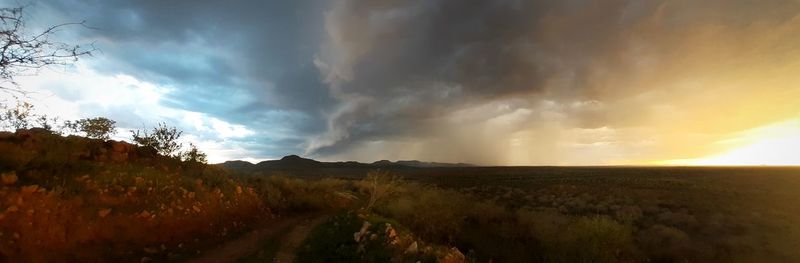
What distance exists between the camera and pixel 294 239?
15570 millimetres

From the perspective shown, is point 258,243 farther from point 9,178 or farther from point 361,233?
point 9,178

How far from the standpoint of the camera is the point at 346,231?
1416cm

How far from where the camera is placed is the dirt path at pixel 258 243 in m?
12.8

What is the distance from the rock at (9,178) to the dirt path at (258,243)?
5.11 meters

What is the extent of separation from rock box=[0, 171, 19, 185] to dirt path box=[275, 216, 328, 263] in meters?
7.34

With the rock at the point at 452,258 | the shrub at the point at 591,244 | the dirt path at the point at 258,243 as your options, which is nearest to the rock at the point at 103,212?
the dirt path at the point at 258,243

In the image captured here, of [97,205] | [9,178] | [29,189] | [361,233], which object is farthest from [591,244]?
[9,178]

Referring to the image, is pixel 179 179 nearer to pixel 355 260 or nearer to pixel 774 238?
pixel 355 260

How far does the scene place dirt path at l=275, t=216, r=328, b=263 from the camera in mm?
12960

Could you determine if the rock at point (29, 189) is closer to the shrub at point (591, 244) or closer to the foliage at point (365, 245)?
the foliage at point (365, 245)

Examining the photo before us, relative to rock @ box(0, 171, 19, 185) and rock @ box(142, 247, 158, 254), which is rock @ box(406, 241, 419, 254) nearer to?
rock @ box(142, 247, 158, 254)

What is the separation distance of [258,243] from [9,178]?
7.07 m

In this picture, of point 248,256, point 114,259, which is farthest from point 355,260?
point 114,259

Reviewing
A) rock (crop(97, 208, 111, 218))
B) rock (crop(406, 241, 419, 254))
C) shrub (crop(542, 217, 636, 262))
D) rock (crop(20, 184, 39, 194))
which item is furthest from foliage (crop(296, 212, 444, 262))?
shrub (crop(542, 217, 636, 262))
